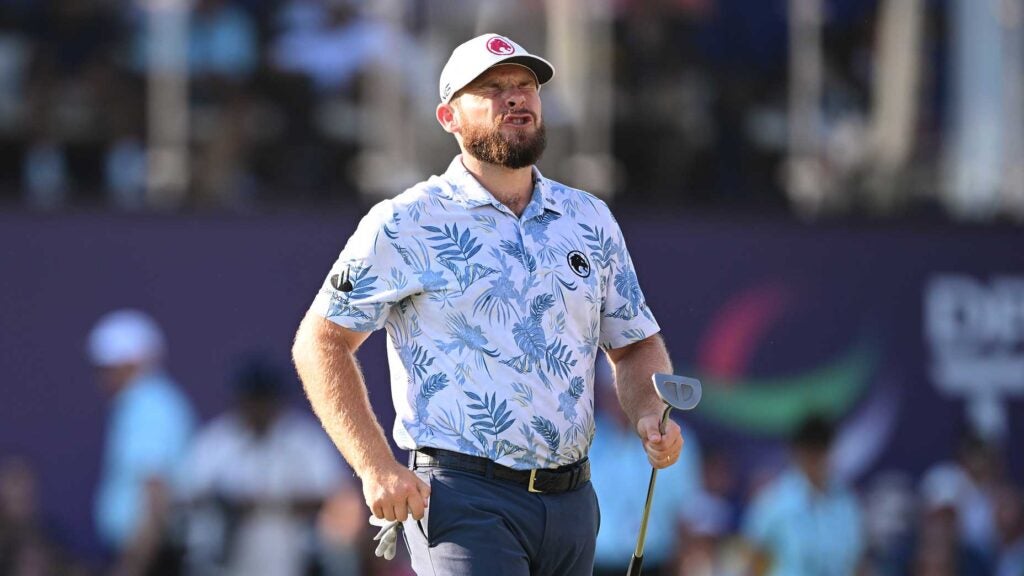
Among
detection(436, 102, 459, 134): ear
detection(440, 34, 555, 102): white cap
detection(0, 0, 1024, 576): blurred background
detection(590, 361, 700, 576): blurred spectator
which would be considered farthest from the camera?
detection(0, 0, 1024, 576): blurred background

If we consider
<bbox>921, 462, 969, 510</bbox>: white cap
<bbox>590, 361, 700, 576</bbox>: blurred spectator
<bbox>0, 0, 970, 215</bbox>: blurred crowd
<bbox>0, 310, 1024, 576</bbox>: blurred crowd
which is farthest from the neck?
<bbox>921, 462, 969, 510</bbox>: white cap

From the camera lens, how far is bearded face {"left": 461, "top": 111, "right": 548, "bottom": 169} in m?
5.71

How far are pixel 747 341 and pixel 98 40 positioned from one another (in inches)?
182

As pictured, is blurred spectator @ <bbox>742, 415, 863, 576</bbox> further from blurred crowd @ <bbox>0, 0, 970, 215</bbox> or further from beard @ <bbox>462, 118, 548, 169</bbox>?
beard @ <bbox>462, 118, 548, 169</bbox>

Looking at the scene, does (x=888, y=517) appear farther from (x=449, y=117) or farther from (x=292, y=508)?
(x=449, y=117)

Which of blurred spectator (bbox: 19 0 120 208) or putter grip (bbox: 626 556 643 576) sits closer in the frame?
putter grip (bbox: 626 556 643 576)

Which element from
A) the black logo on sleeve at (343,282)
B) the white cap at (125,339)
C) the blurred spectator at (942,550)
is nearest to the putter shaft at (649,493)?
the black logo on sleeve at (343,282)

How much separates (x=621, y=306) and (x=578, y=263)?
0.27 metres

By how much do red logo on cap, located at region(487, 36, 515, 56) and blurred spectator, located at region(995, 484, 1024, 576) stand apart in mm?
7341

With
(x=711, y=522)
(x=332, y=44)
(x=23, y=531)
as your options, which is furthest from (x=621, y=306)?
(x=332, y=44)

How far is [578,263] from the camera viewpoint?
18.9 feet

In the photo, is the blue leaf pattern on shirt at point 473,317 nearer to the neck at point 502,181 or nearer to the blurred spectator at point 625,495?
the neck at point 502,181

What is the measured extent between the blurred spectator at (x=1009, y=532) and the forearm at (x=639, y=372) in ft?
21.8

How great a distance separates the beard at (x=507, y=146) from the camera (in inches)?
225
